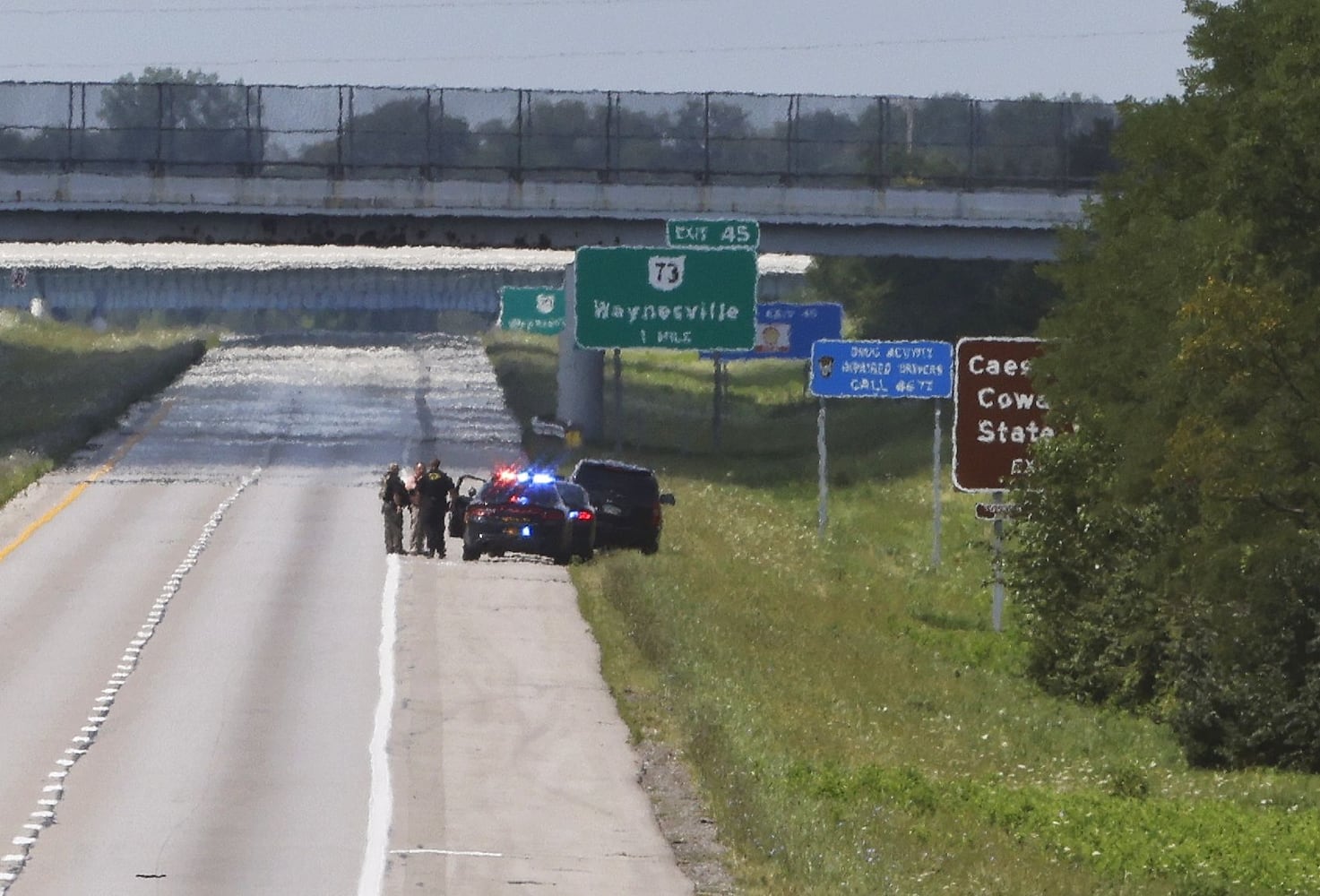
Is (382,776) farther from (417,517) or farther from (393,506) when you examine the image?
(417,517)

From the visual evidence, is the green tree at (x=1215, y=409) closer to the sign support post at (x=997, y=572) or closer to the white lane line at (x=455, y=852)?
the sign support post at (x=997, y=572)

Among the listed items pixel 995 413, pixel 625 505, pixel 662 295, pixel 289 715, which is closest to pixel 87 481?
pixel 662 295

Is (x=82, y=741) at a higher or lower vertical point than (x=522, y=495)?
lower

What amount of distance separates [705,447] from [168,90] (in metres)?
19.3

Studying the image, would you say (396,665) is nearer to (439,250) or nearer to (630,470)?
(630,470)

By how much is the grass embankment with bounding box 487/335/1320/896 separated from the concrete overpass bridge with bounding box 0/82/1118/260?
40.0ft

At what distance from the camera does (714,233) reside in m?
59.4

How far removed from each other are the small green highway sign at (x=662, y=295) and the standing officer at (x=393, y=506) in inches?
733

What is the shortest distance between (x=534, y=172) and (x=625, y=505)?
2707 cm

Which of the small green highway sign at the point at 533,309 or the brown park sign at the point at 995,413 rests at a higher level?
the brown park sign at the point at 995,413

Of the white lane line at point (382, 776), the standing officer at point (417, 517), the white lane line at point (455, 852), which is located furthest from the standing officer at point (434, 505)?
the white lane line at point (455, 852)

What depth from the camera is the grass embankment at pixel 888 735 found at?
1848 centimetres

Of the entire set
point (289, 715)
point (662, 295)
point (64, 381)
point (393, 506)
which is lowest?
point (64, 381)

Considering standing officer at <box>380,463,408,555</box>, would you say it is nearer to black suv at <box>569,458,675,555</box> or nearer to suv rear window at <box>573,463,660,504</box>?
black suv at <box>569,458,675,555</box>
